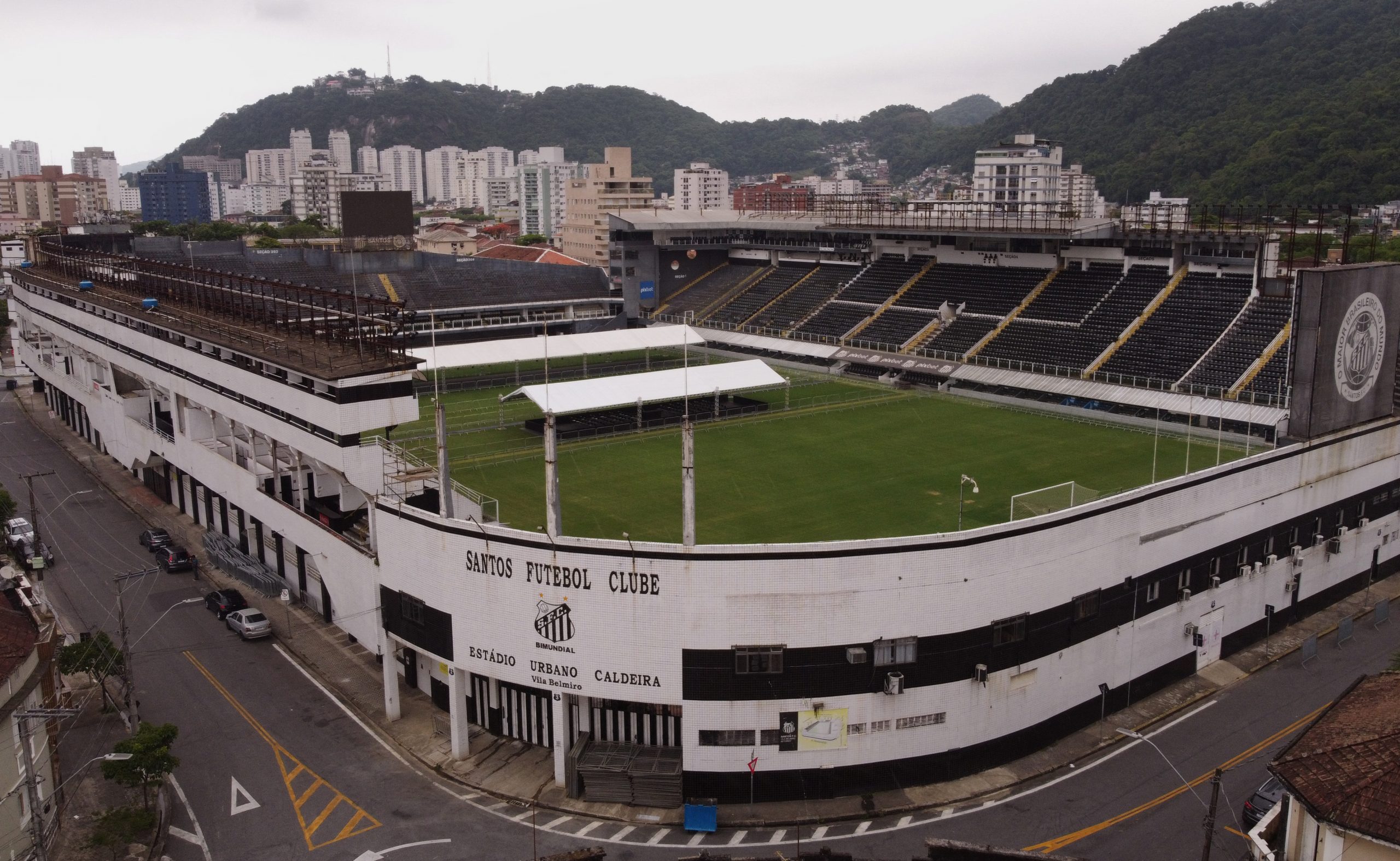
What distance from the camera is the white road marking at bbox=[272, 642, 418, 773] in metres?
29.2

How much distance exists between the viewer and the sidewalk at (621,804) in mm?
26578

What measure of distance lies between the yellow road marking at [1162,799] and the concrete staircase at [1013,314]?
30.5 m

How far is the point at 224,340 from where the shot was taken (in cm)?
3972

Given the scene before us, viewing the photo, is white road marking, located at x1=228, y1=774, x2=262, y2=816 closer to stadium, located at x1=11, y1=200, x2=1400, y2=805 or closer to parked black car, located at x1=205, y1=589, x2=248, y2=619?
stadium, located at x1=11, y1=200, x2=1400, y2=805

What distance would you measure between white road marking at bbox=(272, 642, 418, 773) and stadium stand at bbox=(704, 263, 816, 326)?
4350 centimetres

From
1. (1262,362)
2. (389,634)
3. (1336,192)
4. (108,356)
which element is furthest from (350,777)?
(1336,192)

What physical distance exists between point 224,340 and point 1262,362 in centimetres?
4408

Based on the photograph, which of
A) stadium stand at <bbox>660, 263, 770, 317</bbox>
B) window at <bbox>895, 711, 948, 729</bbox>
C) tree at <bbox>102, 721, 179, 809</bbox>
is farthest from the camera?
stadium stand at <bbox>660, 263, 770, 317</bbox>

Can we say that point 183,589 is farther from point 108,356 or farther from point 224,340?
point 108,356

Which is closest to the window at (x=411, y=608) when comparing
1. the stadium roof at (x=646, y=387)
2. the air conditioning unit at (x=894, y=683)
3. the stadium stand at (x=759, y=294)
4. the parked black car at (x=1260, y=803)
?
the air conditioning unit at (x=894, y=683)

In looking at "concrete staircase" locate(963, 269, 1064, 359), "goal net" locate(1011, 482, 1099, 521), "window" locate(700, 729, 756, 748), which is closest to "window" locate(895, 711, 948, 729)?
"window" locate(700, 729, 756, 748)

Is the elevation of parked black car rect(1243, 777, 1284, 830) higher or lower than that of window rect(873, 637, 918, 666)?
lower

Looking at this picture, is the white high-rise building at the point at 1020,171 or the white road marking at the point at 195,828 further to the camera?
the white high-rise building at the point at 1020,171

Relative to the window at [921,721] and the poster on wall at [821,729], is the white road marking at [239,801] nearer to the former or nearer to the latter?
the poster on wall at [821,729]
